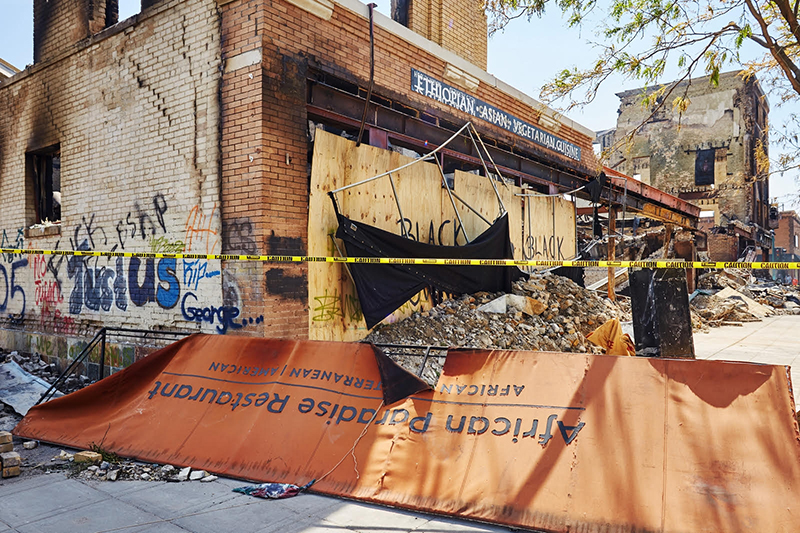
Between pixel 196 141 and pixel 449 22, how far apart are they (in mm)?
7224

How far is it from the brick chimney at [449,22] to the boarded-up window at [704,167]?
29729 mm

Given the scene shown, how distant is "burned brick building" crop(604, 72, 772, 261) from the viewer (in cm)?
3538

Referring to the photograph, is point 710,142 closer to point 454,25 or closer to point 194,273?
point 454,25

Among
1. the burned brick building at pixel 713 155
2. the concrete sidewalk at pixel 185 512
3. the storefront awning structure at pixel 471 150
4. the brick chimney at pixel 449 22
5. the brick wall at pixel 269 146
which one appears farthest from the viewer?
the burned brick building at pixel 713 155

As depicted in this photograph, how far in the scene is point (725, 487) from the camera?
330 cm

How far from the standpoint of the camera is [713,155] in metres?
36.7

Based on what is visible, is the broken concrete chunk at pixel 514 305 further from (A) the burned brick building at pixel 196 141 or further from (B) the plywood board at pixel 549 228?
(B) the plywood board at pixel 549 228

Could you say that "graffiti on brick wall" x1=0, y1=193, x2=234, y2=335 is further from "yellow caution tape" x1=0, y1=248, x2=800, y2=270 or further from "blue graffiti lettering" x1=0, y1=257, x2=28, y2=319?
"yellow caution tape" x1=0, y1=248, x2=800, y2=270

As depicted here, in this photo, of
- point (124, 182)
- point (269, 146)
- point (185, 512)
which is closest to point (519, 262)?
point (269, 146)

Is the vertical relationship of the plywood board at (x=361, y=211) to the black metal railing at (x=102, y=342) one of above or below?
above

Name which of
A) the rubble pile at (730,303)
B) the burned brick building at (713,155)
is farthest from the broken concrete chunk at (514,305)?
the burned brick building at (713,155)

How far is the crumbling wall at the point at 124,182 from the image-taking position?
7.70 meters

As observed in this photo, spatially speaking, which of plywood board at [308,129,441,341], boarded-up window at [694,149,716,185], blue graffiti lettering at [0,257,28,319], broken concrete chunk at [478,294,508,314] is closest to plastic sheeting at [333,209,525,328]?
plywood board at [308,129,441,341]

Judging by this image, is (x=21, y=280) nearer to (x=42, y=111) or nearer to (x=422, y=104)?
(x=42, y=111)
